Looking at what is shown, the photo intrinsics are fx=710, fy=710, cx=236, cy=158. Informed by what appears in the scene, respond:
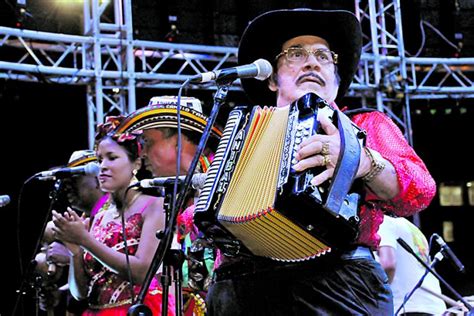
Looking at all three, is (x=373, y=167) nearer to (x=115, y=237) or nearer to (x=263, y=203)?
(x=263, y=203)

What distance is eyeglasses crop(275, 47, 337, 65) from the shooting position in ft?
9.21

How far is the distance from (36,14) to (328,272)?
8262 mm

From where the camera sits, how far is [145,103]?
10.4 m

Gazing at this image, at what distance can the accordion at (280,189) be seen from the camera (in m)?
2.11

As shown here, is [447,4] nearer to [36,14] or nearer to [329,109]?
[36,14]

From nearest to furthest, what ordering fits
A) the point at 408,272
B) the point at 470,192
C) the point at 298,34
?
the point at 298,34 < the point at 408,272 < the point at 470,192

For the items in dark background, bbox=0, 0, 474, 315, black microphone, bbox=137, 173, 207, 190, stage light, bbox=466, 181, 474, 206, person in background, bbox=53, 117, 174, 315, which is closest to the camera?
black microphone, bbox=137, 173, 207, 190

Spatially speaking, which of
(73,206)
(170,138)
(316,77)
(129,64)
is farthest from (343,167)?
(129,64)

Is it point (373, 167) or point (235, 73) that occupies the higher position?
point (235, 73)

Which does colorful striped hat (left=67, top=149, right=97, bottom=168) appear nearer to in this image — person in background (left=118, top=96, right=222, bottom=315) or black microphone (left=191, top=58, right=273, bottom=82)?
person in background (left=118, top=96, right=222, bottom=315)

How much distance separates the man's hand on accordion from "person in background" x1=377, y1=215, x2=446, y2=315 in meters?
3.25

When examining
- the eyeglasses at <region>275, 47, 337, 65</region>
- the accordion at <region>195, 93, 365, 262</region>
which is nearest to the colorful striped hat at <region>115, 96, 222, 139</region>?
the eyeglasses at <region>275, 47, 337, 65</region>

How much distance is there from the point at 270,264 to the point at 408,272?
3.42 meters

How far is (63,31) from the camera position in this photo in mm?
9992
